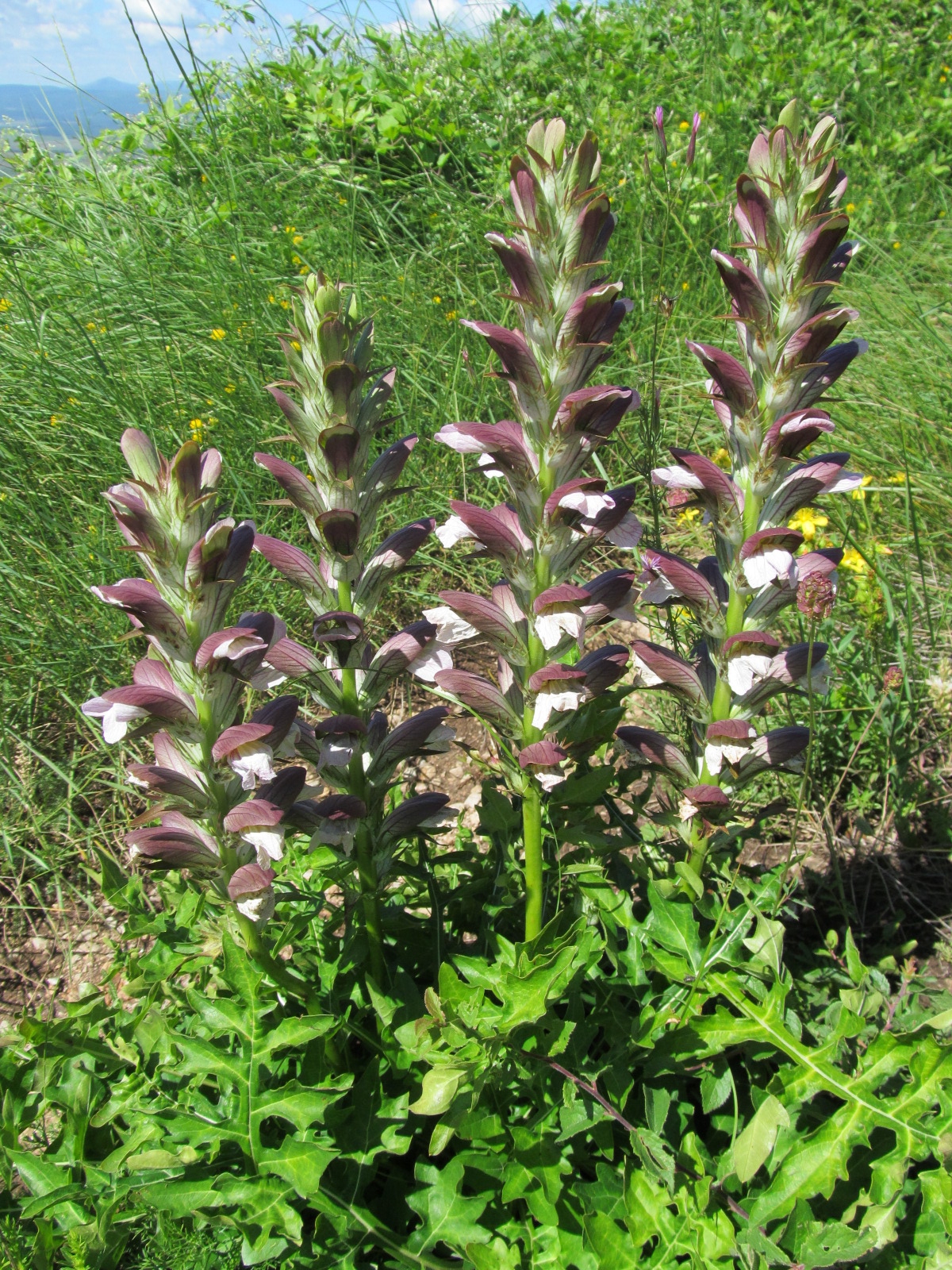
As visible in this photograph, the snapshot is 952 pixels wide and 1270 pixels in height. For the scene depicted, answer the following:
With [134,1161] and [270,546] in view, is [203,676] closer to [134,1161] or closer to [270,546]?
[270,546]

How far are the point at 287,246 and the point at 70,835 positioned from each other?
A: 3.51 m

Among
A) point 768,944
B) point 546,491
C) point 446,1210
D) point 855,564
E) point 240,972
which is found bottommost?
point 446,1210

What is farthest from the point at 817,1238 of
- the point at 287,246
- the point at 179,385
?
the point at 287,246

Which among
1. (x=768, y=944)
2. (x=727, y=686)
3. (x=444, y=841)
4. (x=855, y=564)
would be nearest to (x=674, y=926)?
(x=768, y=944)

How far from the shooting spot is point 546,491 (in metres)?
1.70

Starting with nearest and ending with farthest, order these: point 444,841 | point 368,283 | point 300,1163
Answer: point 300,1163 < point 444,841 < point 368,283

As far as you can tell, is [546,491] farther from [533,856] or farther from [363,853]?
[363,853]

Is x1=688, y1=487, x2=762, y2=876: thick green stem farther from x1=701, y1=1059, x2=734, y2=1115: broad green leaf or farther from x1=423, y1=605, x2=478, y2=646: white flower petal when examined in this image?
x1=423, y1=605, x2=478, y2=646: white flower petal

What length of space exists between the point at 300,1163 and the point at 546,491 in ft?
4.43

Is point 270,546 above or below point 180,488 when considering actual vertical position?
below

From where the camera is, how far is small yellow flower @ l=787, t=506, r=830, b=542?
3719mm

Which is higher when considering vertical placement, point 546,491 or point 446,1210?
point 546,491

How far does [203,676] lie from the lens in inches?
61.4

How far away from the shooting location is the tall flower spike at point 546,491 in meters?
1.56
